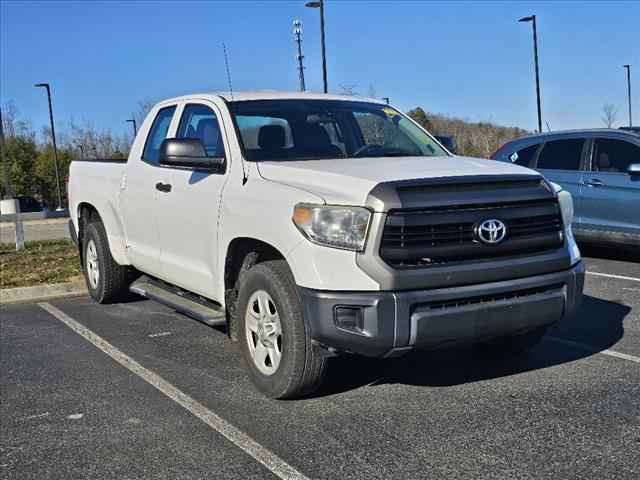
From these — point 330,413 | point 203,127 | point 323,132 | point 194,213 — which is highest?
point 203,127

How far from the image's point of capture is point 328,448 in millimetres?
3627

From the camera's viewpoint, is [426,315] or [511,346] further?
[511,346]

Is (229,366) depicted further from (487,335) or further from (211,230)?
(487,335)

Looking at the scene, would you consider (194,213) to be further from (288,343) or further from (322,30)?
(322,30)

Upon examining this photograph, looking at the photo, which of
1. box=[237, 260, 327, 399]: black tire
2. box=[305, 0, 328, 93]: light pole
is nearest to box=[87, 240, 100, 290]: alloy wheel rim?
box=[237, 260, 327, 399]: black tire

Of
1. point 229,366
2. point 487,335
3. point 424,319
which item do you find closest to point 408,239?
point 424,319

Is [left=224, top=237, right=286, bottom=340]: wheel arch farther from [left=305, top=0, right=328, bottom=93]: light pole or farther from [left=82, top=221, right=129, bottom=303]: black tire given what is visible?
[left=305, top=0, right=328, bottom=93]: light pole

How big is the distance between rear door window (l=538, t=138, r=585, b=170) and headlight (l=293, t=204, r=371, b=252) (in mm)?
6369

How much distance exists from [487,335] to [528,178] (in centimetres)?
93

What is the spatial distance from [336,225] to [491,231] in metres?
0.83

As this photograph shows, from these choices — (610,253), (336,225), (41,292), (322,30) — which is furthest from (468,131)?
(336,225)

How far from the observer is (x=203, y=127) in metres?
5.47

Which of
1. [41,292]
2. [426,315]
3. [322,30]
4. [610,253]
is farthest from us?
[322,30]

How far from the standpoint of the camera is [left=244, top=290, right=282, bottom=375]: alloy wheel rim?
14.0ft
